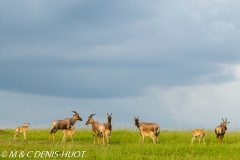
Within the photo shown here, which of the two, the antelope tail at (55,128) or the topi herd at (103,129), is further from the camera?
the antelope tail at (55,128)

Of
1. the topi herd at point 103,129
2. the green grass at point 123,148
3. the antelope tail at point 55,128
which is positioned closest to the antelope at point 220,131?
the topi herd at point 103,129

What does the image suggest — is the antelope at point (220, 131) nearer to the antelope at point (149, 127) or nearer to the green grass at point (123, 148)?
the green grass at point (123, 148)

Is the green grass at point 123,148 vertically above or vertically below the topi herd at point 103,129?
below

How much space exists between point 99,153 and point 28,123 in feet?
34.6

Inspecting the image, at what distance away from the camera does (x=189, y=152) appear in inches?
945

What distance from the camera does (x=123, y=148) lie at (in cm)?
2314

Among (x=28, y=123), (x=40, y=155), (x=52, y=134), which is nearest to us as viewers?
(x=40, y=155)

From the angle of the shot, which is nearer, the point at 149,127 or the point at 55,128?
the point at 55,128

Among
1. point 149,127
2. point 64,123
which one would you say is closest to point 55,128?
point 64,123

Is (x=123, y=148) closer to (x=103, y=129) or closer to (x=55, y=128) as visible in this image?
(x=103, y=129)

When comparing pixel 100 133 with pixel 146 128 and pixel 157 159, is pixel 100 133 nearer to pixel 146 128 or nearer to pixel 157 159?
pixel 146 128

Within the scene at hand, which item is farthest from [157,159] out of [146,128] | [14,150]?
[146,128]

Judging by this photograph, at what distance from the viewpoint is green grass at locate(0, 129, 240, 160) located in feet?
66.8

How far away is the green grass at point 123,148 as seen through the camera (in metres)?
20.4
